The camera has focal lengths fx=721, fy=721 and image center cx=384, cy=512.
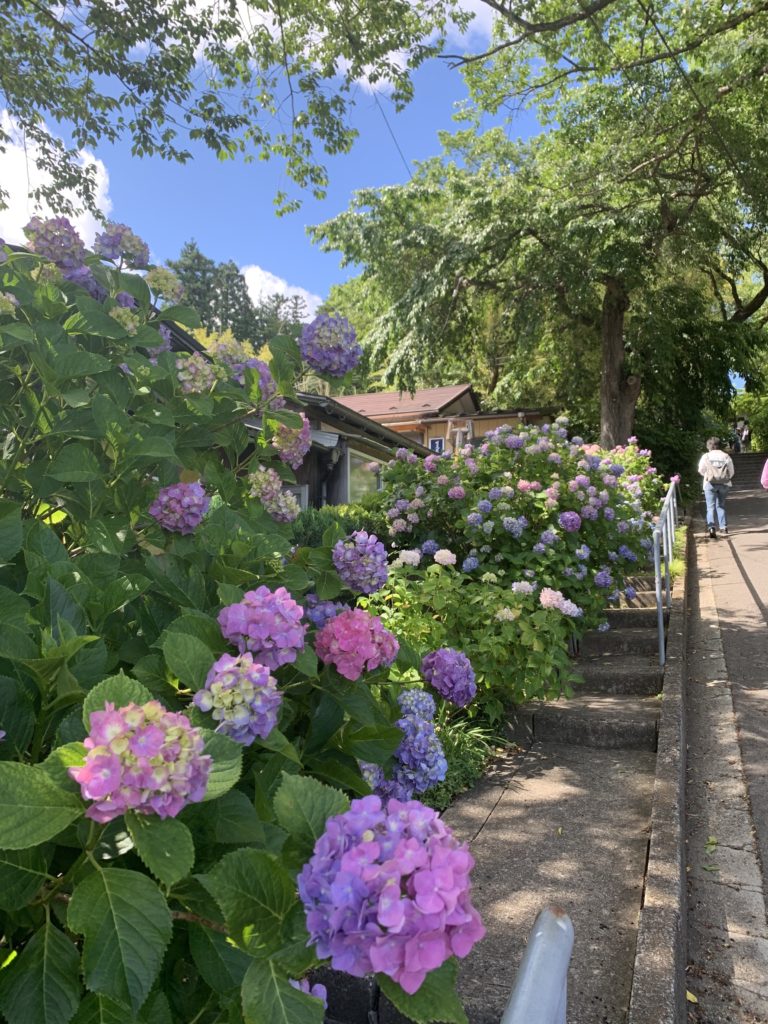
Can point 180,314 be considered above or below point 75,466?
above

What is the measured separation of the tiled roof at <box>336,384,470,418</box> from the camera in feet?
83.4

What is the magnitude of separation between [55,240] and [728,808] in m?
4.13

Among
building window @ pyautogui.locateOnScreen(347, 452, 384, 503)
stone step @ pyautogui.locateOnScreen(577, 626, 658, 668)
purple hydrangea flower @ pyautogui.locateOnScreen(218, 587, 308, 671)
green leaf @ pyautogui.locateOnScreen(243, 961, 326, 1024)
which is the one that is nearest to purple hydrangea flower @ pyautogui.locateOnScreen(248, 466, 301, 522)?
purple hydrangea flower @ pyautogui.locateOnScreen(218, 587, 308, 671)

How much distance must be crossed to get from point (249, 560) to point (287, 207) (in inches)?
332

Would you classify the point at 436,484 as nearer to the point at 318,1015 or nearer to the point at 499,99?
the point at 318,1015

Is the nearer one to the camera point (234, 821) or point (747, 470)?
point (234, 821)

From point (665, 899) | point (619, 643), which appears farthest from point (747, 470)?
point (665, 899)

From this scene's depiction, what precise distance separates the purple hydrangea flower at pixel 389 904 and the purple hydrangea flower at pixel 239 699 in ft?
1.18

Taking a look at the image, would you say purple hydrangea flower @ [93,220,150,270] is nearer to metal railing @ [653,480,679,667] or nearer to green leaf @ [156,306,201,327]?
green leaf @ [156,306,201,327]

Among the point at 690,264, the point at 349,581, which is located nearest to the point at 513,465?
the point at 349,581

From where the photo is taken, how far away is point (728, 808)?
12.8 feet

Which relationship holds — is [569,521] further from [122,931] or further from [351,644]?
[122,931]

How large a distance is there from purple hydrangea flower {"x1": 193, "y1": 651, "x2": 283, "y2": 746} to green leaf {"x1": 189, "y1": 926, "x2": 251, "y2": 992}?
29cm

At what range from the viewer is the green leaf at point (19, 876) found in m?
1.00
